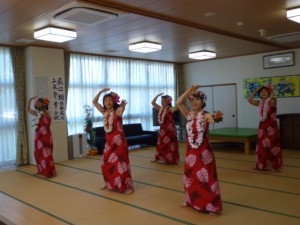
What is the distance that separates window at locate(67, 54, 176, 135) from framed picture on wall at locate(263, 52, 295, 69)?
2934mm

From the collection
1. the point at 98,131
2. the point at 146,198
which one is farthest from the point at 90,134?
the point at 146,198

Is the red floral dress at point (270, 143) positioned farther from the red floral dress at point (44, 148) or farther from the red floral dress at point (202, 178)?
the red floral dress at point (44, 148)

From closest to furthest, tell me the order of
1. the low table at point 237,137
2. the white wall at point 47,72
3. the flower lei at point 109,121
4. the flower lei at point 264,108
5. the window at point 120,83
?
the flower lei at point 109,121, the flower lei at point 264,108, the white wall at point 47,72, the low table at point 237,137, the window at point 120,83

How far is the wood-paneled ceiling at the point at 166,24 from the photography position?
13.2 feet

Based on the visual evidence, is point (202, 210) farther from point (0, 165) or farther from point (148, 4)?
point (0, 165)

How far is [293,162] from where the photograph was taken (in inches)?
234

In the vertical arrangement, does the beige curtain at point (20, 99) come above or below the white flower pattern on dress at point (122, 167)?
above

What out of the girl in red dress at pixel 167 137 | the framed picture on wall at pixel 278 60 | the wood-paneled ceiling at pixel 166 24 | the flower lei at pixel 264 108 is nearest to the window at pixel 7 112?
the wood-paneled ceiling at pixel 166 24

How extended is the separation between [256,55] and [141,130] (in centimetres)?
374

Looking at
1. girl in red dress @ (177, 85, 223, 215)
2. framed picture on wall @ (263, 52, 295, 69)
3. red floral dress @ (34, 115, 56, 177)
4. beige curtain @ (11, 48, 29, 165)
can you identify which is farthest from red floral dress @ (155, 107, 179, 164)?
framed picture on wall @ (263, 52, 295, 69)

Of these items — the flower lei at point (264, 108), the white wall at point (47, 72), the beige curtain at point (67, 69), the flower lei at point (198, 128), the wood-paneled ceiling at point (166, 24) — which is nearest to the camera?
the flower lei at point (198, 128)

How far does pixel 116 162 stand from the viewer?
14.1ft

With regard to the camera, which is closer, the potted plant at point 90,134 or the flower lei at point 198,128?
the flower lei at point 198,128

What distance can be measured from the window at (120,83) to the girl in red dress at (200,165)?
461 cm
